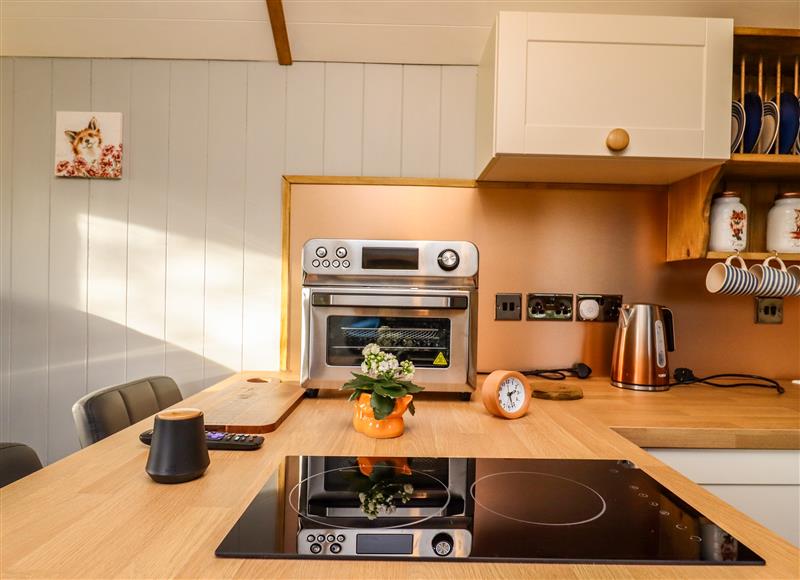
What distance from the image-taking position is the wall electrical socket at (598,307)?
5.50ft

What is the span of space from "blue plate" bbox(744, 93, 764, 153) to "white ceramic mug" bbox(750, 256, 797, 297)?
34cm

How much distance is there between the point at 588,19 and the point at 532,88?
0.75 feet

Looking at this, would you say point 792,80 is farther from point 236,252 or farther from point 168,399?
point 168,399

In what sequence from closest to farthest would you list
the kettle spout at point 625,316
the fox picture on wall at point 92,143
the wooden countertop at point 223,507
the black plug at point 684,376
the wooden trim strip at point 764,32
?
1. the wooden countertop at point 223,507
2. the wooden trim strip at point 764,32
3. the kettle spout at point 625,316
4. the black plug at point 684,376
5. the fox picture on wall at point 92,143

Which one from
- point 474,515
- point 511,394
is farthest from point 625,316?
point 474,515

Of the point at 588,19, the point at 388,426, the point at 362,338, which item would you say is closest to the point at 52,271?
the point at 362,338

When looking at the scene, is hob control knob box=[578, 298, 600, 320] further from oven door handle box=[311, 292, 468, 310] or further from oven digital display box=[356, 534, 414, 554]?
oven digital display box=[356, 534, 414, 554]

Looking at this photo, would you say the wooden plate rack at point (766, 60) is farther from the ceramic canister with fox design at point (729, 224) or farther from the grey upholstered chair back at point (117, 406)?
the grey upholstered chair back at point (117, 406)

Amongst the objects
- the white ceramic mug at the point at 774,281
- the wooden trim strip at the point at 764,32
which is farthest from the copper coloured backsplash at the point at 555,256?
the wooden trim strip at the point at 764,32

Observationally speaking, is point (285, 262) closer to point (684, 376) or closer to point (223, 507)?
point (223, 507)

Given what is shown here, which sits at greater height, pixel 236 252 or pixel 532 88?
pixel 532 88

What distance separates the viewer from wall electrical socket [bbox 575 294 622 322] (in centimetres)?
168

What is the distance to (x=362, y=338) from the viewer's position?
1.30 metres

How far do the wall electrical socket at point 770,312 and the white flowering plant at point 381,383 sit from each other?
1.38m
